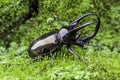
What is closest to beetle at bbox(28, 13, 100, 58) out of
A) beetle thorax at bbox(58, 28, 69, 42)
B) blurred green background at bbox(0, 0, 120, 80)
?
beetle thorax at bbox(58, 28, 69, 42)

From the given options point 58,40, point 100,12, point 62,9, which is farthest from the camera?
point 100,12

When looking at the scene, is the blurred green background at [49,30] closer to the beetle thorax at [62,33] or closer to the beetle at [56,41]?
the beetle at [56,41]

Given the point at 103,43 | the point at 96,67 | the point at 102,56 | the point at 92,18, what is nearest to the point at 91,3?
the point at 92,18

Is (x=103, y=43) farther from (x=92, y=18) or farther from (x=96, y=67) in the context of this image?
(x=96, y=67)

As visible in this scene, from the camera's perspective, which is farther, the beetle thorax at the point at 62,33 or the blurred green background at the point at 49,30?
the beetle thorax at the point at 62,33

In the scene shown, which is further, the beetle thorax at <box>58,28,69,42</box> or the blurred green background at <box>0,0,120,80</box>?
the beetle thorax at <box>58,28,69,42</box>

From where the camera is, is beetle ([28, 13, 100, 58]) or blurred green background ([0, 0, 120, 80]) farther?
beetle ([28, 13, 100, 58])

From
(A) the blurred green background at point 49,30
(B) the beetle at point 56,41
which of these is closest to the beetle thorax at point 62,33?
(B) the beetle at point 56,41

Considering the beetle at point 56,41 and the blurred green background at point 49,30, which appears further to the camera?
the beetle at point 56,41

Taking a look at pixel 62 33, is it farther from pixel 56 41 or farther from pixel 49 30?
pixel 49 30

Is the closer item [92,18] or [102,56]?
[102,56]

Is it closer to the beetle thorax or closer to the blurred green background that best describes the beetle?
the beetle thorax
